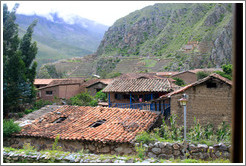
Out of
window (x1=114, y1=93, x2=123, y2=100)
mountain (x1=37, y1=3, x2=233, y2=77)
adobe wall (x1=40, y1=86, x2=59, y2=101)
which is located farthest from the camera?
mountain (x1=37, y1=3, x2=233, y2=77)

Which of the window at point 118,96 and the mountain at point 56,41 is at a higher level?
the mountain at point 56,41

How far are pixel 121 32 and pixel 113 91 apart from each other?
83987mm

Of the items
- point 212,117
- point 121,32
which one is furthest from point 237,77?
point 121,32

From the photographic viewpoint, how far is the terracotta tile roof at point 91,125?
8.35 metres

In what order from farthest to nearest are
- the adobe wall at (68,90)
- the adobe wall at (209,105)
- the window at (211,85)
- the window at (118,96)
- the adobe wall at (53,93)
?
the adobe wall at (68,90) → the adobe wall at (53,93) → the window at (118,96) → the window at (211,85) → the adobe wall at (209,105)

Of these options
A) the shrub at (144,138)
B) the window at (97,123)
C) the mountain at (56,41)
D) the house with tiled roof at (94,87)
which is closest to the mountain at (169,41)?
the mountain at (56,41)

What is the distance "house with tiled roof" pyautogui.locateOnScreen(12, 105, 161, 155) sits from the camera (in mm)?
8000

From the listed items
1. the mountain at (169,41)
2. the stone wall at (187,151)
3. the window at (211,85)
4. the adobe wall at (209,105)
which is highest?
the mountain at (169,41)

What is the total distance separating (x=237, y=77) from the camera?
5.59ft

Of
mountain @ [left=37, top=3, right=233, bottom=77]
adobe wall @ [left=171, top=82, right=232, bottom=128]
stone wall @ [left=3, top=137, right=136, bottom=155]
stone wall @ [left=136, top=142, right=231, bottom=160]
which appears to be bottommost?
stone wall @ [left=3, top=137, right=136, bottom=155]

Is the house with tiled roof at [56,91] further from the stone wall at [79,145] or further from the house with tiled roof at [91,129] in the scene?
the stone wall at [79,145]

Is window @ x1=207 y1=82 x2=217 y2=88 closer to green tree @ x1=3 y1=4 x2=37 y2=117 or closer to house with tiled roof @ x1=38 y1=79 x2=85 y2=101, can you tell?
green tree @ x1=3 y1=4 x2=37 y2=117

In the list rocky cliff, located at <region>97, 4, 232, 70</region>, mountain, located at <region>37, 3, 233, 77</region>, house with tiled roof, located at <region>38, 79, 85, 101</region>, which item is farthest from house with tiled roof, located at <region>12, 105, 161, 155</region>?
rocky cliff, located at <region>97, 4, 232, 70</region>

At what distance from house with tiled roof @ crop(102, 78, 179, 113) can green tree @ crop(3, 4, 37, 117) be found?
381 inches
